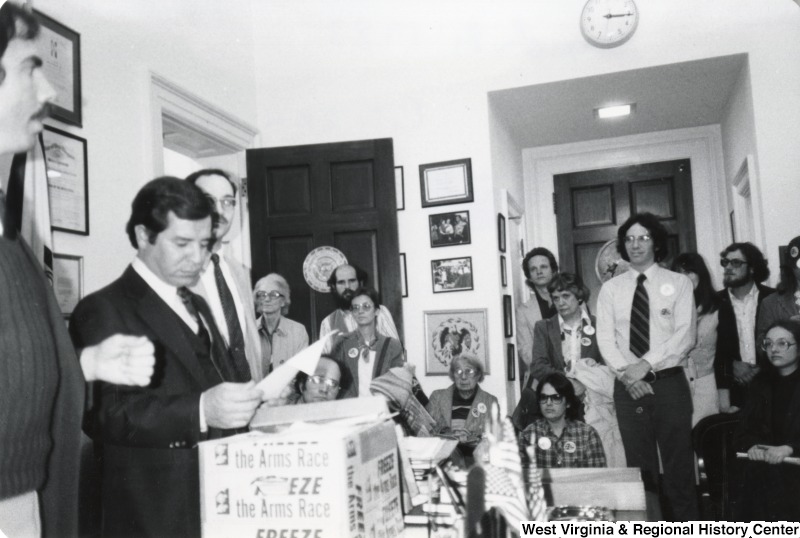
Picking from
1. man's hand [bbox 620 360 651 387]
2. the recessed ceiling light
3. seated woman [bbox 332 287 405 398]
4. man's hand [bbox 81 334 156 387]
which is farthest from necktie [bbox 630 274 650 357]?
man's hand [bbox 81 334 156 387]

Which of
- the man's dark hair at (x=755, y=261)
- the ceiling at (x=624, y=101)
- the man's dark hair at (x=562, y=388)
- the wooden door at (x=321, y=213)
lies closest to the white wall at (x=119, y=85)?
the wooden door at (x=321, y=213)

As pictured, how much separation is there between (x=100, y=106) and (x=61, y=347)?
1.65 m

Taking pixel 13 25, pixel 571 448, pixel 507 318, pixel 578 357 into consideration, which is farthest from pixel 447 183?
pixel 13 25

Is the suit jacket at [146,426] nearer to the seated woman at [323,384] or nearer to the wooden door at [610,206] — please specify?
the seated woman at [323,384]

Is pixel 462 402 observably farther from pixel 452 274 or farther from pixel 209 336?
pixel 209 336

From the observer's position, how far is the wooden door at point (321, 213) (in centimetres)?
348

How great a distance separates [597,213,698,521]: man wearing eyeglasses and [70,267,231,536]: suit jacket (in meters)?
2.07

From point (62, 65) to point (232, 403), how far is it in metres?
1.68

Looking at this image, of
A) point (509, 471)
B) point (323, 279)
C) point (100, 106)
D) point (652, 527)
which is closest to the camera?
point (509, 471)

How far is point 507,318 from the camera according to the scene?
3631 millimetres

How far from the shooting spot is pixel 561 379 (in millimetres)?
2832

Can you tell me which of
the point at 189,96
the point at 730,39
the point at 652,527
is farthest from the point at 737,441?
the point at 189,96

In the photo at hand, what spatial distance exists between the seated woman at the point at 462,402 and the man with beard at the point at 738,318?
3.94 feet

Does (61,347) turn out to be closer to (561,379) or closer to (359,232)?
(561,379)
